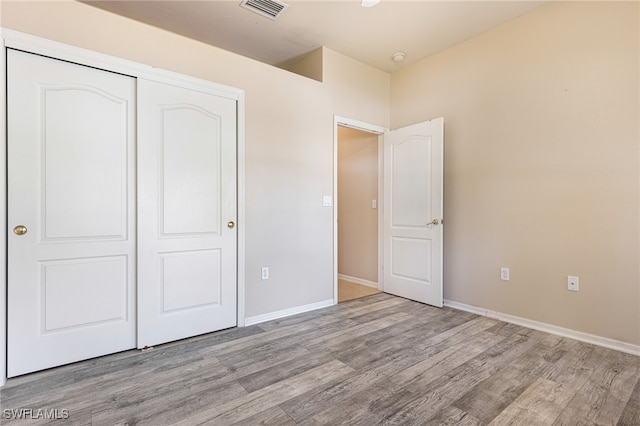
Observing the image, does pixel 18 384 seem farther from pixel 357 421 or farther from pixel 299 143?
pixel 299 143

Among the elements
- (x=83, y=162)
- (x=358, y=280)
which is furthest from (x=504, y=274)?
(x=83, y=162)

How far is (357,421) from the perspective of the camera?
157 centimetres

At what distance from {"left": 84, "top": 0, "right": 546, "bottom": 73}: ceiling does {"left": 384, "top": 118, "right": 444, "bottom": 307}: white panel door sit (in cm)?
89

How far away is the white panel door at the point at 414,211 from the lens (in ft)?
11.1

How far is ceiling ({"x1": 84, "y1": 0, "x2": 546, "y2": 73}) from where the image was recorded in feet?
8.80

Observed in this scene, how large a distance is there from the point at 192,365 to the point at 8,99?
79.8 inches

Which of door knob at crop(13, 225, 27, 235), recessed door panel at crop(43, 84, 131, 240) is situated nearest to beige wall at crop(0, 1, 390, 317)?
recessed door panel at crop(43, 84, 131, 240)

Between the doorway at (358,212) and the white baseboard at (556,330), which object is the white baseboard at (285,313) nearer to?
the doorway at (358,212)

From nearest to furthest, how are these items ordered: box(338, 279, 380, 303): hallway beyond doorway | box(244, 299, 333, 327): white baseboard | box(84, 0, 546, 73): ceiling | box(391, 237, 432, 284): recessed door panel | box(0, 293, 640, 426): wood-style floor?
1. box(0, 293, 640, 426): wood-style floor
2. box(84, 0, 546, 73): ceiling
3. box(244, 299, 333, 327): white baseboard
4. box(391, 237, 432, 284): recessed door panel
5. box(338, 279, 380, 303): hallway beyond doorway

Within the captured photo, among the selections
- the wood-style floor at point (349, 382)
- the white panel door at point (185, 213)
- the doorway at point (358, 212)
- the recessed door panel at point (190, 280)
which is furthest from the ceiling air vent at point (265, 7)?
the wood-style floor at point (349, 382)

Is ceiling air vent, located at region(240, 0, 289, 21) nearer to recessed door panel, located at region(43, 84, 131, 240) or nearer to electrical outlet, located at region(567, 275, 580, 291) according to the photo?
recessed door panel, located at region(43, 84, 131, 240)

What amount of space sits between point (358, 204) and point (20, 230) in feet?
11.5

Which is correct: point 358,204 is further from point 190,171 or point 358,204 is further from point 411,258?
point 190,171

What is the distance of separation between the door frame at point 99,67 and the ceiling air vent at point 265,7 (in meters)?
0.69
